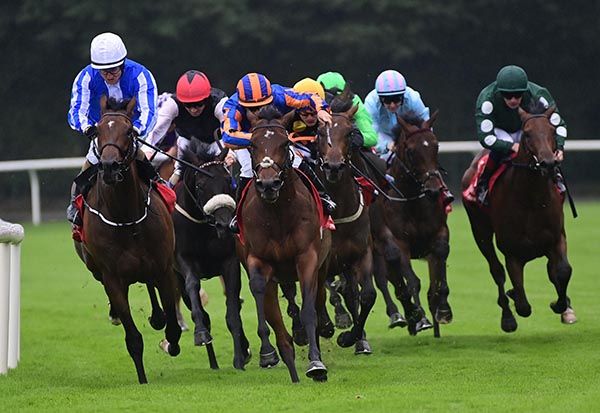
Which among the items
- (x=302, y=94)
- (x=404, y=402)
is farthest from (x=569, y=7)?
(x=404, y=402)

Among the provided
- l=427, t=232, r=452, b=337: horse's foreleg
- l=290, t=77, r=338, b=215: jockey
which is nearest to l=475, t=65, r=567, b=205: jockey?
l=427, t=232, r=452, b=337: horse's foreleg

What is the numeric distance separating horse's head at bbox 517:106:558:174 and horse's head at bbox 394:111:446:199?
90cm

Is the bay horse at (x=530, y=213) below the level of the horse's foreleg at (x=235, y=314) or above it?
above

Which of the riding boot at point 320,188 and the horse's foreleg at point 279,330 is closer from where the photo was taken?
the horse's foreleg at point 279,330

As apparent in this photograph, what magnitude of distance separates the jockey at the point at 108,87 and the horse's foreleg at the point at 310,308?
4.77 ft

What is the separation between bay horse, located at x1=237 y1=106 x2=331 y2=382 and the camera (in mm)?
9156

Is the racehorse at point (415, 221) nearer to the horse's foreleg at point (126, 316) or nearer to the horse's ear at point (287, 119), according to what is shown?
the horse's ear at point (287, 119)

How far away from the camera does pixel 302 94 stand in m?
10.5

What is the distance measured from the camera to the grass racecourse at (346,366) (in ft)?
27.3

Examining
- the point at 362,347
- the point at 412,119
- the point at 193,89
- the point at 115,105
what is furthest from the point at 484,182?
the point at 115,105

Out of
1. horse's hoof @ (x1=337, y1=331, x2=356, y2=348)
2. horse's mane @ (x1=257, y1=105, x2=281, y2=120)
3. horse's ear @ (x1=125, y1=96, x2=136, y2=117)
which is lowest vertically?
horse's hoof @ (x1=337, y1=331, x2=356, y2=348)

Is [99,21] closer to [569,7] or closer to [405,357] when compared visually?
[569,7]

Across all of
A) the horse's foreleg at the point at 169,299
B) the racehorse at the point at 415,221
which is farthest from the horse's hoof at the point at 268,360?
the racehorse at the point at 415,221

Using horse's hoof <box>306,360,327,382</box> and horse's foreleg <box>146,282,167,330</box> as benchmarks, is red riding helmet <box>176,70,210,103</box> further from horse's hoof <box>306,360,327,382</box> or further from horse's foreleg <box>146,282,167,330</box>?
horse's hoof <box>306,360,327,382</box>
